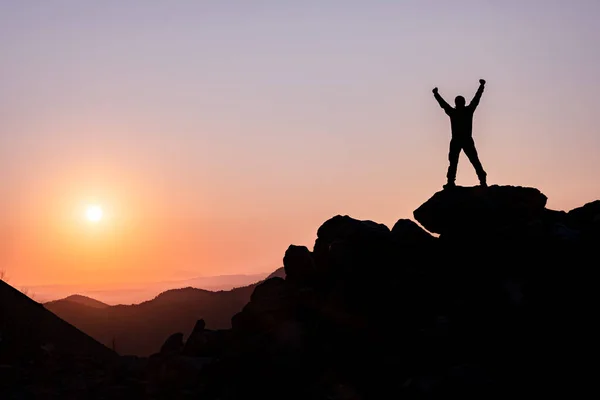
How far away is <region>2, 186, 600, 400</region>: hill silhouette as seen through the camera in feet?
49.8

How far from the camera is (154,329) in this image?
2825 inches

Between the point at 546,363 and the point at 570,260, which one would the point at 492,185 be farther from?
the point at 546,363

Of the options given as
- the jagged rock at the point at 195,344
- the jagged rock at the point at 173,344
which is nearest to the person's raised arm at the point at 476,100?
the jagged rock at the point at 195,344

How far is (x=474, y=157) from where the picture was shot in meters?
18.9

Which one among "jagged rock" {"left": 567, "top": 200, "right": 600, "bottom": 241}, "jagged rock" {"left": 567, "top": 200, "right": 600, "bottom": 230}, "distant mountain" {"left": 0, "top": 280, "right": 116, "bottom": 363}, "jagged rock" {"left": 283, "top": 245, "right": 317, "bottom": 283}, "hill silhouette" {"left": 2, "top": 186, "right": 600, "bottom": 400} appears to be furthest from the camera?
"distant mountain" {"left": 0, "top": 280, "right": 116, "bottom": 363}

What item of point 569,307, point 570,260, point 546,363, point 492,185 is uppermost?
point 492,185

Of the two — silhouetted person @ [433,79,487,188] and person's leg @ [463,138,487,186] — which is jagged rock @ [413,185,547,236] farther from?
silhouetted person @ [433,79,487,188]

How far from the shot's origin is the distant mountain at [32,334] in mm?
24328

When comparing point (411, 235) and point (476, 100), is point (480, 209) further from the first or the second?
point (476, 100)

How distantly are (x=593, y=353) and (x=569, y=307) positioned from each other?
4.12ft

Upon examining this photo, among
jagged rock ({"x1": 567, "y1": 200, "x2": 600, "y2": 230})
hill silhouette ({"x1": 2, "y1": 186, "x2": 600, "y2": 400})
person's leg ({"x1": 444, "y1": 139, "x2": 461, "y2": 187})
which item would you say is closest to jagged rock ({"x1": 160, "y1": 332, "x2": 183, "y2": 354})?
hill silhouette ({"x1": 2, "y1": 186, "x2": 600, "y2": 400})

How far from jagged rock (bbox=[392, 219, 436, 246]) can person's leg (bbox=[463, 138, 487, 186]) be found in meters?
1.98

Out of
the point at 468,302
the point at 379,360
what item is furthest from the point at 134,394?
the point at 468,302

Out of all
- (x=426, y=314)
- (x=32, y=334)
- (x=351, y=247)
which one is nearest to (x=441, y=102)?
(x=351, y=247)
